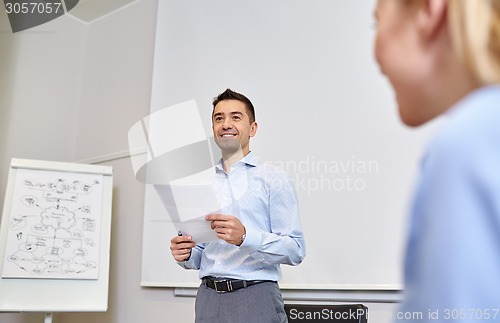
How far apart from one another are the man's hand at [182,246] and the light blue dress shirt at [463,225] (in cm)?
147

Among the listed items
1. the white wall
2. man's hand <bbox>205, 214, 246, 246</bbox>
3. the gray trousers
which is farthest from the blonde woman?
the white wall

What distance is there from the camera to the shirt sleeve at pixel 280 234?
1.64 meters

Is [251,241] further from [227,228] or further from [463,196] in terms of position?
[463,196]

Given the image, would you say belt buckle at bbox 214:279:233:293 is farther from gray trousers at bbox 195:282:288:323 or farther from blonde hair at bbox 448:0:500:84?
blonde hair at bbox 448:0:500:84

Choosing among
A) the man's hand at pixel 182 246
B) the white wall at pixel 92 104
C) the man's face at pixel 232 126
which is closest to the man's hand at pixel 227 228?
the man's hand at pixel 182 246

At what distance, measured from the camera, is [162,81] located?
10.1 feet

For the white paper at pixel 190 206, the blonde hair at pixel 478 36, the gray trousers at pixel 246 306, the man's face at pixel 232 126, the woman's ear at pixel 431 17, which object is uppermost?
the man's face at pixel 232 126

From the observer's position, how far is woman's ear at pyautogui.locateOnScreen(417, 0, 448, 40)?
1.15ft

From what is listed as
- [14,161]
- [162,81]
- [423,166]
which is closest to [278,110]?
[162,81]

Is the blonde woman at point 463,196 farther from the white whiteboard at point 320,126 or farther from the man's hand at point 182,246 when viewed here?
the white whiteboard at point 320,126

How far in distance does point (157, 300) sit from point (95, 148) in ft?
4.12

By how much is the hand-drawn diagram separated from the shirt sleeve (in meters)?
1.50

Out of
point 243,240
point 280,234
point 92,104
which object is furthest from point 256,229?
point 92,104

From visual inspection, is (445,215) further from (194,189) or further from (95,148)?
(95,148)
